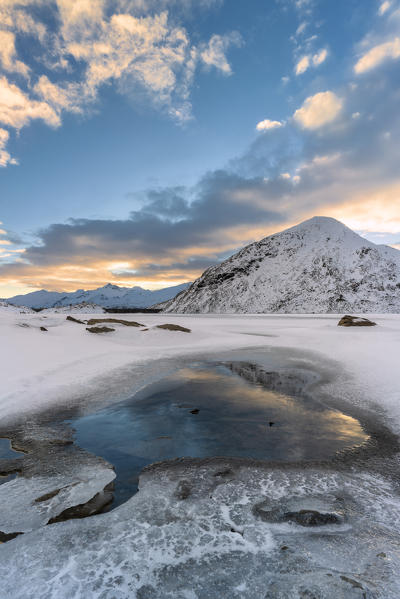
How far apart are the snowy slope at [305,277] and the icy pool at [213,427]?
10166 cm

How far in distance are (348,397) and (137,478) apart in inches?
249

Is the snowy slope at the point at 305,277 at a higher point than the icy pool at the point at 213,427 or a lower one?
higher

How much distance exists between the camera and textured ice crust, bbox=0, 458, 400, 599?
2.46 meters

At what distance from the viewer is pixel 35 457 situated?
16.3ft

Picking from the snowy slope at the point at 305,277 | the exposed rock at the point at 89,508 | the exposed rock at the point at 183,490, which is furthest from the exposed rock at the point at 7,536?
the snowy slope at the point at 305,277

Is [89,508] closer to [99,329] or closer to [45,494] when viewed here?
[45,494]

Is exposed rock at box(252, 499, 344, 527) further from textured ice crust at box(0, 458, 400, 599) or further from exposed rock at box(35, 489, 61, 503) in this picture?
exposed rock at box(35, 489, 61, 503)

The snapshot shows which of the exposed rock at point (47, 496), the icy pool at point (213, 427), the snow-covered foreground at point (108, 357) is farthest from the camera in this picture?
the snow-covered foreground at point (108, 357)

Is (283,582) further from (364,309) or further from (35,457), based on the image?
(364,309)

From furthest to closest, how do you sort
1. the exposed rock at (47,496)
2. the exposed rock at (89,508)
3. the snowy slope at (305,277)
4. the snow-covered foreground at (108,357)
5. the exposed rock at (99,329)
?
the snowy slope at (305,277) → the exposed rock at (99,329) → the snow-covered foreground at (108,357) → the exposed rock at (47,496) → the exposed rock at (89,508)

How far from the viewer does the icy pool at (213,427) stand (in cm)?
502

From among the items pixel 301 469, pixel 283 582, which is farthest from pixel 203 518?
pixel 301 469

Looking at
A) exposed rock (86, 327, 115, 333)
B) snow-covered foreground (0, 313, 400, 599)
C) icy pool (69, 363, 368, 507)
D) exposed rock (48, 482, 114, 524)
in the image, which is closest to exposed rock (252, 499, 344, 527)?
snow-covered foreground (0, 313, 400, 599)

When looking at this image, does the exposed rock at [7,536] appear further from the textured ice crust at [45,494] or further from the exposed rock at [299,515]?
the exposed rock at [299,515]
